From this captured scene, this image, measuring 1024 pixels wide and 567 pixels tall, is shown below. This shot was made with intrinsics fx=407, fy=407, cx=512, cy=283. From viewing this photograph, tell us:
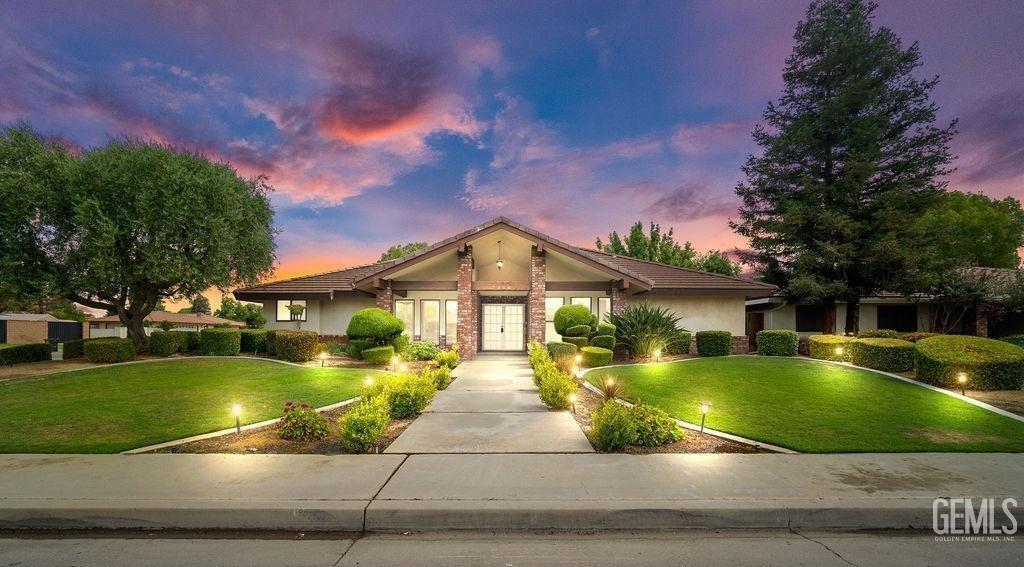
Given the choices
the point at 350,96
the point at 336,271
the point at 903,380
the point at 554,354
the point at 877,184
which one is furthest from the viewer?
the point at 336,271

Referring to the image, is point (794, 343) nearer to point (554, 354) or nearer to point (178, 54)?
point (554, 354)

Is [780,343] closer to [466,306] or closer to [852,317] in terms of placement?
[852,317]

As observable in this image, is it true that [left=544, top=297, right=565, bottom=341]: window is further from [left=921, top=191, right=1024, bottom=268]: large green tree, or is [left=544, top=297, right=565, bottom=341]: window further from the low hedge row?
[left=921, top=191, right=1024, bottom=268]: large green tree

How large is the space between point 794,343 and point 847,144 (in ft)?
36.9

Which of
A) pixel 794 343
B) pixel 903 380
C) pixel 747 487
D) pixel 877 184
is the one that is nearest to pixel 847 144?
pixel 877 184

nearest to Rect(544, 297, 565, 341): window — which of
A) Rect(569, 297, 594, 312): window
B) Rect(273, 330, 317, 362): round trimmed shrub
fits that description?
Rect(569, 297, 594, 312): window

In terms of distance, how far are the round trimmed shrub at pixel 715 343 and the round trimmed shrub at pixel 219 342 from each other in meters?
19.0

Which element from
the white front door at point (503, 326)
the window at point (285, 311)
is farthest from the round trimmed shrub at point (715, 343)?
the window at point (285, 311)

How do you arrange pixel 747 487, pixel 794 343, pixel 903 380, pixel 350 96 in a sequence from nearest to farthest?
pixel 747 487 < pixel 903 380 < pixel 794 343 < pixel 350 96

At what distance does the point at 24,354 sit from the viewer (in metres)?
15.0

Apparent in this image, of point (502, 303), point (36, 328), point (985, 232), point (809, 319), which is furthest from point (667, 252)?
point (36, 328)

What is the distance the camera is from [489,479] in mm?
4867

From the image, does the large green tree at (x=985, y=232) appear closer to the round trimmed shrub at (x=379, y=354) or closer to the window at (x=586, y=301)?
the window at (x=586, y=301)

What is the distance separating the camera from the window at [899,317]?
2225cm
